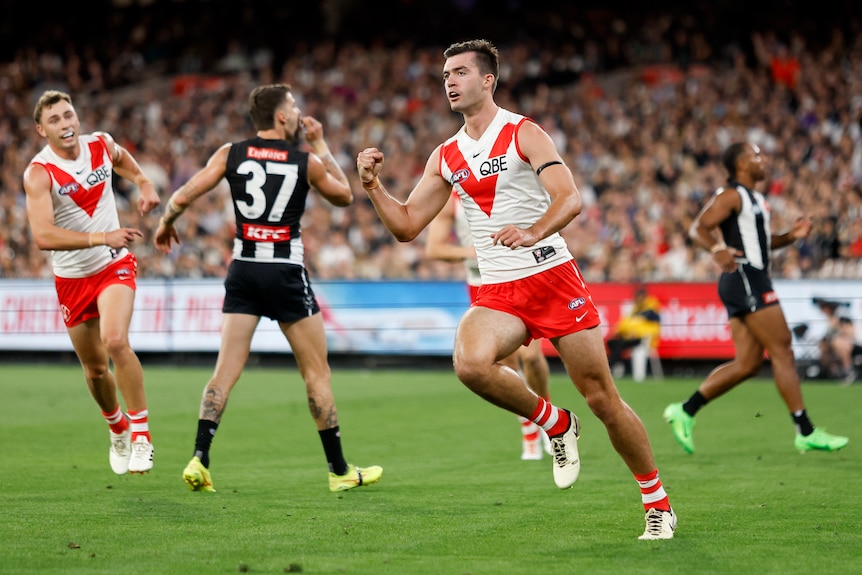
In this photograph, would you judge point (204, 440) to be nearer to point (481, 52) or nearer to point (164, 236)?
point (164, 236)

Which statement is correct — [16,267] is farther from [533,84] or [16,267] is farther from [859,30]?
[859,30]

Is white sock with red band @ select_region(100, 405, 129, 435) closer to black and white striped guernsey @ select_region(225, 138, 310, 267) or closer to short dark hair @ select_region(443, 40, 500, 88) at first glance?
black and white striped guernsey @ select_region(225, 138, 310, 267)

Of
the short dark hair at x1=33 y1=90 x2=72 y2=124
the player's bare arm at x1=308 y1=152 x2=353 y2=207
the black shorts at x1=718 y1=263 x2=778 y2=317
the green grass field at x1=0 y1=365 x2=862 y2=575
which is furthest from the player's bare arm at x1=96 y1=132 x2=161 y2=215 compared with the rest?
the black shorts at x1=718 y1=263 x2=778 y2=317

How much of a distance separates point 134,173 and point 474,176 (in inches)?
144

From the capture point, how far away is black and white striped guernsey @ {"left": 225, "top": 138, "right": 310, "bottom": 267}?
820 cm

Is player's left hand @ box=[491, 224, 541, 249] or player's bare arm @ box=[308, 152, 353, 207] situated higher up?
player's bare arm @ box=[308, 152, 353, 207]

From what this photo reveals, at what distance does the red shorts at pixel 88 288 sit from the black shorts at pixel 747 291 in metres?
4.90

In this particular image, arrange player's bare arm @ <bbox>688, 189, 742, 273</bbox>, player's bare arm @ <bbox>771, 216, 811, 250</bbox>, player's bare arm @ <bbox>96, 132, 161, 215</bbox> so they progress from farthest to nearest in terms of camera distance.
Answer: player's bare arm @ <bbox>771, 216, 811, 250</bbox> → player's bare arm @ <bbox>688, 189, 742, 273</bbox> → player's bare arm @ <bbox>96, 132, 161, 215</bbox>

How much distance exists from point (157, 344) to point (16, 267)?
157 inches

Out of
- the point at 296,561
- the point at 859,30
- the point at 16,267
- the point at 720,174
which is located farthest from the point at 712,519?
the point at 859,30

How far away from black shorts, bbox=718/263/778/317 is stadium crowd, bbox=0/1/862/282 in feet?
27.5

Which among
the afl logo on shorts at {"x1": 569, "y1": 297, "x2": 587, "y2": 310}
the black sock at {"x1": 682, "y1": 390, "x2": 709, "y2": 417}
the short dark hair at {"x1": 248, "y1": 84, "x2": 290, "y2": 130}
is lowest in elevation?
the black sock at {"x1": 682, "y1": 390, "x2": 709, "y2": 417}

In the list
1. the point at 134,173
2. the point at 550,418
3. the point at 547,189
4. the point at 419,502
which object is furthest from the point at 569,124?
the point at 547,189

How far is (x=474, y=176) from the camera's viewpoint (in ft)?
21.5
